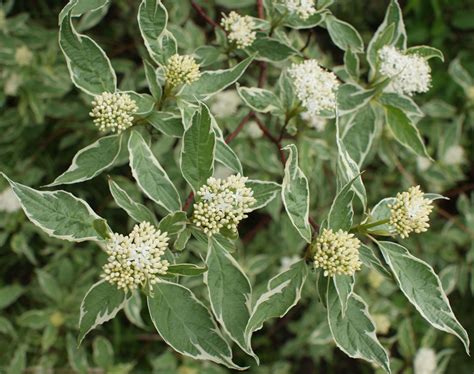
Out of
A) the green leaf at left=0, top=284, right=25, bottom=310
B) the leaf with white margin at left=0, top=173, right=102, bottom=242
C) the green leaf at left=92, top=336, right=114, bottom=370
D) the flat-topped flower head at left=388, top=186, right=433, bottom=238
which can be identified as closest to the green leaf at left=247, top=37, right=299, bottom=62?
the flat-topped flower head at left=388, top=186, right=433, bottom=238

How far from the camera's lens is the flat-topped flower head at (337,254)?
3.56 ft

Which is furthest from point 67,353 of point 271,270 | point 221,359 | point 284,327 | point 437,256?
point 437,256

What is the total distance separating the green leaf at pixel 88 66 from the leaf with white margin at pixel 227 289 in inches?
17.2

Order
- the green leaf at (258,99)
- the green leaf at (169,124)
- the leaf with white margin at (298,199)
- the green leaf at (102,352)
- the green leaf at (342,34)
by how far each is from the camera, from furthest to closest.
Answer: the green leaf at (102,352), the green leaf at (342,34), the green leaf at (258,99), the green leaf at (169,124), the leaf with white margin at (298,199)

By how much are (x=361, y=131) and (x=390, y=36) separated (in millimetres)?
265

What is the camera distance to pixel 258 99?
137cm

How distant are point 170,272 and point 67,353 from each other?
4.11 feet

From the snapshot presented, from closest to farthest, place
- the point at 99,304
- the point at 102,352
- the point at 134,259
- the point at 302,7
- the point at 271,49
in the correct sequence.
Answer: the point at 134,259
the point at 99,304
the point at 302,7
the point at 271,49
the point at 102,352

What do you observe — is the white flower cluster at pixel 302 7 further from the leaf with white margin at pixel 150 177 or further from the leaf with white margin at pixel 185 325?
the leaf with white margin at pixel 185 325

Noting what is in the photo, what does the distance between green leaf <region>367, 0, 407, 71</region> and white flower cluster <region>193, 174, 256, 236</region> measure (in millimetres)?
607

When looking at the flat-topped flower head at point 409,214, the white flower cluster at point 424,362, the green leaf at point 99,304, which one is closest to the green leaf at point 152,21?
the green leaf at point 99,304

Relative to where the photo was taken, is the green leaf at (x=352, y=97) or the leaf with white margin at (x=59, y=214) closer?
the leaf with white margin at (x=59, y=214)

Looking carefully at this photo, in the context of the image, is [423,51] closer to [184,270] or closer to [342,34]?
[342,34]

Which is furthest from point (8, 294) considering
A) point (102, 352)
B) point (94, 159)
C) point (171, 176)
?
point (94, 159)
